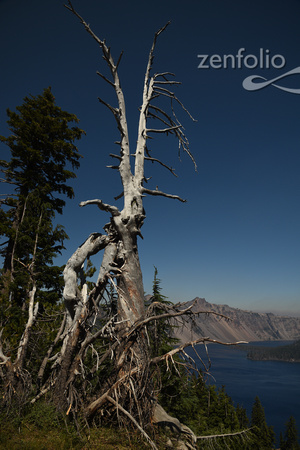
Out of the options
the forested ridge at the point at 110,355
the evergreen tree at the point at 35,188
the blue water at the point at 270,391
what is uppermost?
the evergreen tree at the point at 35,188

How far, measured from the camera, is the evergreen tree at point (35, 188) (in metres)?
10.6

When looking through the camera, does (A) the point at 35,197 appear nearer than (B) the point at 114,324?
No

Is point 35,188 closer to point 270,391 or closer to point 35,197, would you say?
point 35,197

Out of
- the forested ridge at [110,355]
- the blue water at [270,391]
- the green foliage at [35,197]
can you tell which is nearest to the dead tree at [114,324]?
the forested ridge at [110,355]

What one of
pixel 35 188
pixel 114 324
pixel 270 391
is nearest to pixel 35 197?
pixel 35 188

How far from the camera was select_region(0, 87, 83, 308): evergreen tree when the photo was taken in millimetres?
10625

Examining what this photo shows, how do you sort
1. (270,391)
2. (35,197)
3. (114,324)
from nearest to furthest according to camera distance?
(114,324) → (35,197) → (270,391)

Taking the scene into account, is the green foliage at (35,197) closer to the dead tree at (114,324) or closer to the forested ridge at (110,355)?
the forested ridge at (110,355)

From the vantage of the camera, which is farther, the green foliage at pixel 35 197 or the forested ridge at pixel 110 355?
the green foliage at pixel 35 197

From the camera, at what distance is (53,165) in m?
13.4

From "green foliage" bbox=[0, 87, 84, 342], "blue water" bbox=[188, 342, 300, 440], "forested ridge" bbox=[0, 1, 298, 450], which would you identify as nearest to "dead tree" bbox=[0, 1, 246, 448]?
"forested ridge" bbox=[0, 1, 298, 450]

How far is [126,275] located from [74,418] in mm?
2584

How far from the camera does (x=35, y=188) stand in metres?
12.4

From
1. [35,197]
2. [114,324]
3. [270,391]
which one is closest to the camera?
[114,324]
